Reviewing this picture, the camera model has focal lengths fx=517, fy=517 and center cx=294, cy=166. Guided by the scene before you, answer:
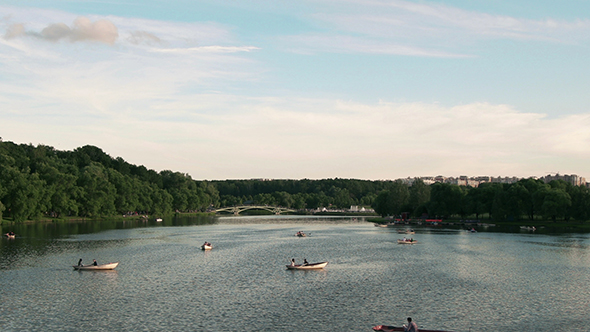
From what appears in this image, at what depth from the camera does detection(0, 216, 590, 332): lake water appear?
37.6 m

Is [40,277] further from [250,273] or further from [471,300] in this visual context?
[471,300]

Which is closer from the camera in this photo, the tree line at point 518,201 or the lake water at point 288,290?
the lake water at point 288,290

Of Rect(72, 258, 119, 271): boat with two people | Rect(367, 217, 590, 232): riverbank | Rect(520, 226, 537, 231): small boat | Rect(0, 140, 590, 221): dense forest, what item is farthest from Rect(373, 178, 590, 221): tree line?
Rect(72, 258, 119, 271): boat with two people

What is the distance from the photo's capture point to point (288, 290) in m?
49.9

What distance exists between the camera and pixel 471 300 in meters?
44.9

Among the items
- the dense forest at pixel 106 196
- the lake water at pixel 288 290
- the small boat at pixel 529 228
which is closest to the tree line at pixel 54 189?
the dense forest at pixel 106 196

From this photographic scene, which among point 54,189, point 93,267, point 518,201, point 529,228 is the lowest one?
point 529,228

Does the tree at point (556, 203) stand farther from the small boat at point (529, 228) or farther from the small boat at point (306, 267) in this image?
the small boat at point (306, 267)

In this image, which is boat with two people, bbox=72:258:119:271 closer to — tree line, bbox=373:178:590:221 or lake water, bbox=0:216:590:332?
lake water, bbox=0:216:590:332

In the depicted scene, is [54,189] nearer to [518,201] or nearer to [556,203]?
[518,201]

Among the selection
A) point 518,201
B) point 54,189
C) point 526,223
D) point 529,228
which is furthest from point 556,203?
point 54,189

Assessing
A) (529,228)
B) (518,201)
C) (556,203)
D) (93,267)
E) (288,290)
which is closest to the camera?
(288,290)

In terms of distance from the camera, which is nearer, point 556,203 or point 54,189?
point 556,203

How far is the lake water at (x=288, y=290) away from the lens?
37.6m
